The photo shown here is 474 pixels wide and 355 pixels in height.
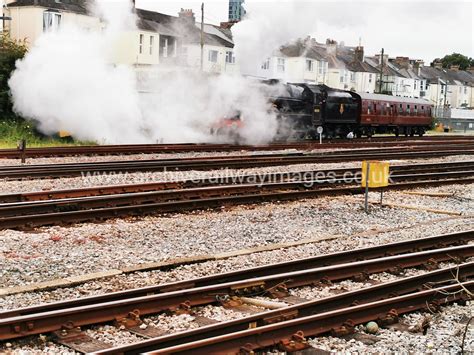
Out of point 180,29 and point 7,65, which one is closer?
point 7,65

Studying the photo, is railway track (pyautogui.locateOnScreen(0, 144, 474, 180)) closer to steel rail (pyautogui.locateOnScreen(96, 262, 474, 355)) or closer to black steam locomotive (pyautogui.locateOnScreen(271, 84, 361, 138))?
black steam locomotive (pyautogui.locateOnScreen(271, 84, 361, 138))

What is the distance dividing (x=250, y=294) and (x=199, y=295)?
67 cm

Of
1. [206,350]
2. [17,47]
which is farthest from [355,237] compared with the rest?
[17,47]

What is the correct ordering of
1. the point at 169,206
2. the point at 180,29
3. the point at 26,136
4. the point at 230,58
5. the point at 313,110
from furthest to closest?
the point at 180,29
the point at 230,58
the point at 313,110
the point at 26,136
the point at 169,206

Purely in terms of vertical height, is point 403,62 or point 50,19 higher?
point 403,62

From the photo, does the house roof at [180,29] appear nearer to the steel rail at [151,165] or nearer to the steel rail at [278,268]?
the steel rail at [151,165]

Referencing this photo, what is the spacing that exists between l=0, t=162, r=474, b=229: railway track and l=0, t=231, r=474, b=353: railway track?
418 centimetres

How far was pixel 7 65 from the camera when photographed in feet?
90.4

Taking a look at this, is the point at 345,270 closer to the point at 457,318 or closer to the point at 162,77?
the point at 457,318

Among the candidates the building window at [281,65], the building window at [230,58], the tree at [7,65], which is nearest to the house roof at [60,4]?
the building window at [230,58]

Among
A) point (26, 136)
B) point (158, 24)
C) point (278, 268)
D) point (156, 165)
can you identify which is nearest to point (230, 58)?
point (158, 24)

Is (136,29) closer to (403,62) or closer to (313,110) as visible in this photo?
(313,110)

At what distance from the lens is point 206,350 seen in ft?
16.6

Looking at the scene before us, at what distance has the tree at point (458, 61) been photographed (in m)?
127
